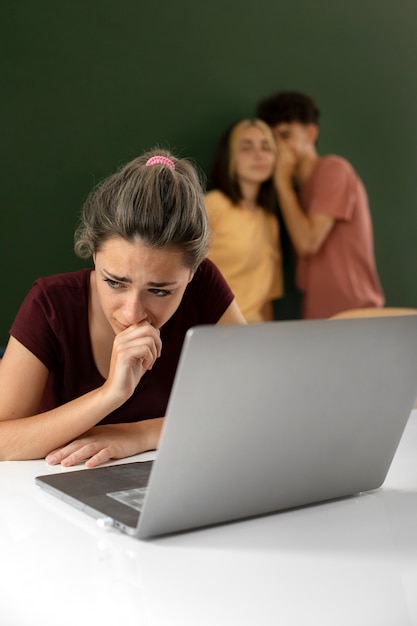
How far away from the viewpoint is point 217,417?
33.7 inches

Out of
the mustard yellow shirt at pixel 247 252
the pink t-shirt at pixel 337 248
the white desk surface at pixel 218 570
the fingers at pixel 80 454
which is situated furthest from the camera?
the pink t-shirt at pixel 337 248

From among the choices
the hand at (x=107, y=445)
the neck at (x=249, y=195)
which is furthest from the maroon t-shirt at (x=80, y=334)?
the neck at (x=249, y=195)

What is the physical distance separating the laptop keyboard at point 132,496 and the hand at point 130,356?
0.95ft

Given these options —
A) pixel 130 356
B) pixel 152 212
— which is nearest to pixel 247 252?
pixel 152 212

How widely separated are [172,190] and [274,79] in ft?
8.32

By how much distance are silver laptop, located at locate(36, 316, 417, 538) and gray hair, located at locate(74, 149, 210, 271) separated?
1.69 feet

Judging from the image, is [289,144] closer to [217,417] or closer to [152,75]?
[152,75]

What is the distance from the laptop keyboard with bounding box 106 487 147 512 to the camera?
0.95 metres

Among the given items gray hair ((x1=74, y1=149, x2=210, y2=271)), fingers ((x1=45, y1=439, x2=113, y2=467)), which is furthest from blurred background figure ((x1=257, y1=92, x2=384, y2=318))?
fingers ((x1=45, y1=439, x2=113, y2=467))

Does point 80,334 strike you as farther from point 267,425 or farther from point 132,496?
point 267,425

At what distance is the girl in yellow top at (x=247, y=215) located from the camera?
11.6ft

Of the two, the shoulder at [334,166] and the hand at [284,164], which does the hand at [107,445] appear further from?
the shoulder at [334,166]

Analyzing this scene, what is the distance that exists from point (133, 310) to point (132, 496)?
1.57ft

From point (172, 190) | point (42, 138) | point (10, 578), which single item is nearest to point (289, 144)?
point (42, 138)
